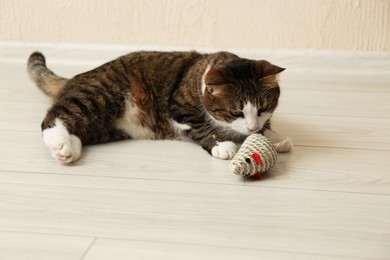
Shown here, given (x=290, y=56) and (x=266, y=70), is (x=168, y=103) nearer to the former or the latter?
(x=266, y=70)

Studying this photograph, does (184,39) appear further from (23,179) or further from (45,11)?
(23,179)

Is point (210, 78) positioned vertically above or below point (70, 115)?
above

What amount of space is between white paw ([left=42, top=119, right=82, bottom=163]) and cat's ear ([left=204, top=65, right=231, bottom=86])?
44 centimetres

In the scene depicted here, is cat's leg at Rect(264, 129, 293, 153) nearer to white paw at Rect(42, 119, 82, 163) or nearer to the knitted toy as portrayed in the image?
the knitted toy

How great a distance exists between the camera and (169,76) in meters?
1.82

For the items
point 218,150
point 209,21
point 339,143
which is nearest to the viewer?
point 218,150

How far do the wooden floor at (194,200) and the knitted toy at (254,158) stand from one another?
4 cm

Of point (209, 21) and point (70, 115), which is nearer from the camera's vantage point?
point (70, 115)

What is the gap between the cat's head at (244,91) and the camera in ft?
5.15

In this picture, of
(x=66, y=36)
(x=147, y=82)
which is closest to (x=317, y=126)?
(x=147, y=82)

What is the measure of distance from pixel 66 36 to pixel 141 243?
5.74 ft

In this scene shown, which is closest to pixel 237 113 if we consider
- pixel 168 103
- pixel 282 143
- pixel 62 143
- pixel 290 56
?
pixel 282 143

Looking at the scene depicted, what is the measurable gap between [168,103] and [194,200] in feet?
1.72

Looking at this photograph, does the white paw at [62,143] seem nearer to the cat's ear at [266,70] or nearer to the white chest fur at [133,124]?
the white chest fur at [133,124]
